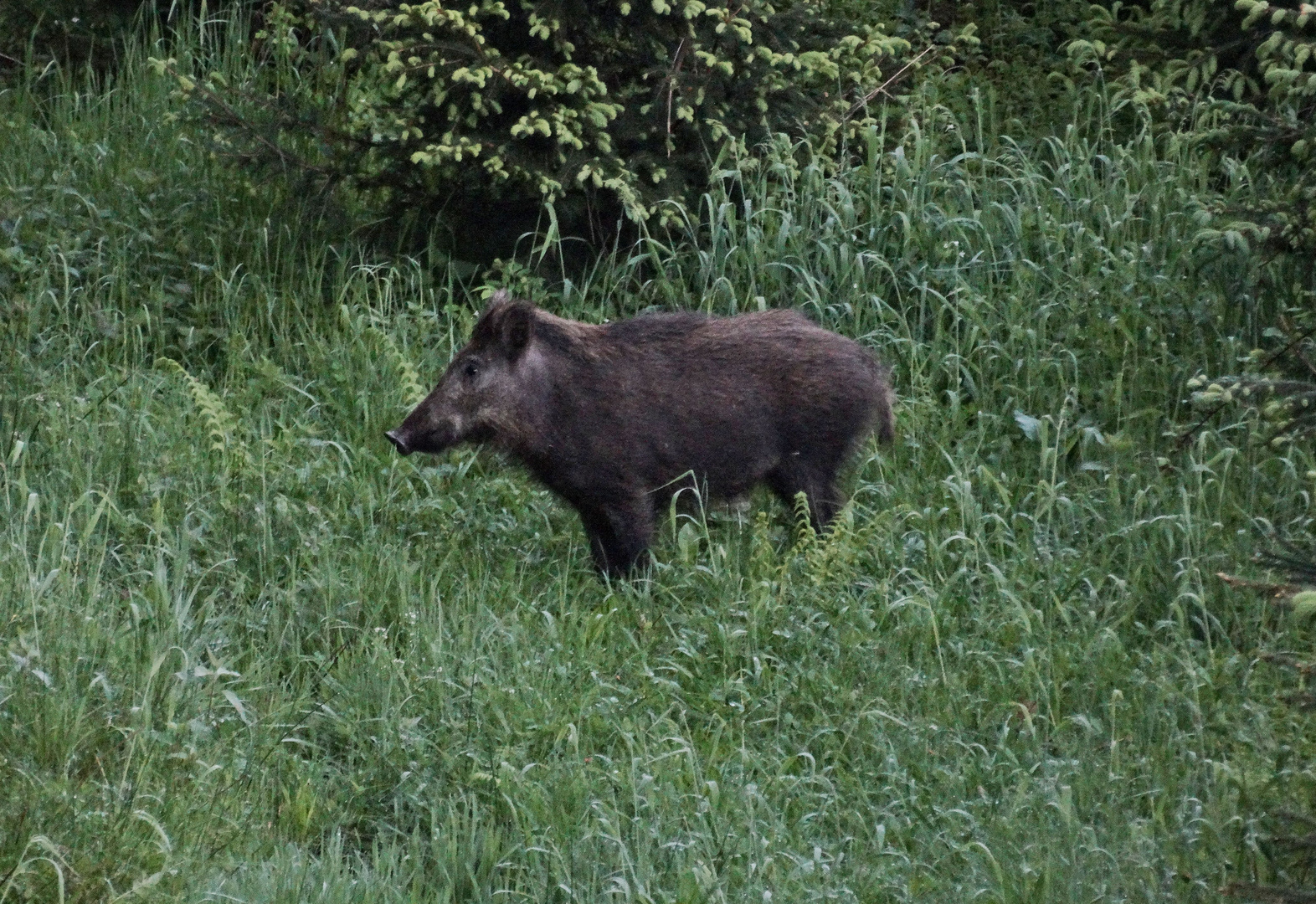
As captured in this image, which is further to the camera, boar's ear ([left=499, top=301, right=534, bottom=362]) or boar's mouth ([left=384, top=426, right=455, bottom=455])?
boar's ear ([left=499, top=301, right=534, bottom=362])

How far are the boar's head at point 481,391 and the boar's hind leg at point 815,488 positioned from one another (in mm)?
1282

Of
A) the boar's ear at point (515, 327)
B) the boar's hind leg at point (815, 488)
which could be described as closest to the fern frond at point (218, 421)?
the boar's ear at point (515, 327)

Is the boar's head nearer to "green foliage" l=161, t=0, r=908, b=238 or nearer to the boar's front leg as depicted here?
the boar's front leg

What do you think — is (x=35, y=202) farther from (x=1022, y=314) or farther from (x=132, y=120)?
(x=1022, y=314)

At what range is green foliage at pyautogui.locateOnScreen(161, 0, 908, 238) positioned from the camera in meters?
8.19

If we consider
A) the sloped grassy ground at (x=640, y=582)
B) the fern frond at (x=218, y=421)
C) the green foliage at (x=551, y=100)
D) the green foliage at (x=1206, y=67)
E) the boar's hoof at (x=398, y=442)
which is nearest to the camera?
the sloped grassy ground at (x=640, y=582)

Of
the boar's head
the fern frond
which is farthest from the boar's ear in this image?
the fern frond

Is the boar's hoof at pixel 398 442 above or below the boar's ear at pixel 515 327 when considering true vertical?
below

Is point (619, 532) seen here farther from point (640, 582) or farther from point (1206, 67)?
point (1206, 67)

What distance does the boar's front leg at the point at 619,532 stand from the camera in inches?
284

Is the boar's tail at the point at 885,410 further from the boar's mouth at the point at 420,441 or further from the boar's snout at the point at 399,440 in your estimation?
the boar's snout at the point at 399,440

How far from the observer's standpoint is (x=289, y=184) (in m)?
9.03

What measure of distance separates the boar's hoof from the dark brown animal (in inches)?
1.3

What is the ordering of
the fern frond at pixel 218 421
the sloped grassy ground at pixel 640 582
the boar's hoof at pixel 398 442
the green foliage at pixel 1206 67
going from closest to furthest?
1. the sloped grassy ground at pixel 640 582
2. the boar's hoof at pixel 398 442
3. the fern frond at pixel 218 421
4. the green foliage at pixel 1206 67
